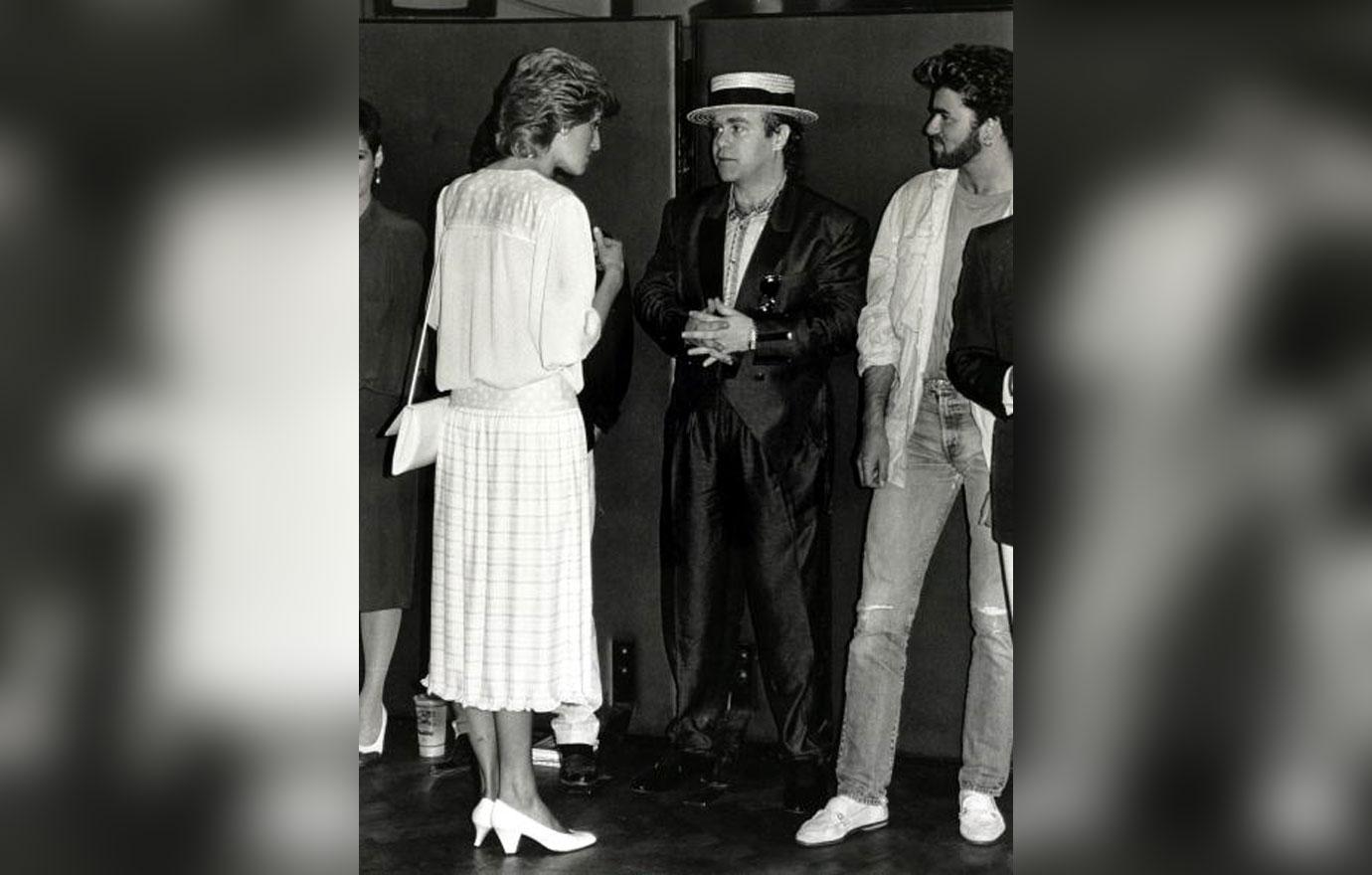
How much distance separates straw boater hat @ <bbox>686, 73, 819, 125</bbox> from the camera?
130 inches

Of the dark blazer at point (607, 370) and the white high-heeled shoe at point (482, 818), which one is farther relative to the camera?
the dark blazer at point (607, 370)

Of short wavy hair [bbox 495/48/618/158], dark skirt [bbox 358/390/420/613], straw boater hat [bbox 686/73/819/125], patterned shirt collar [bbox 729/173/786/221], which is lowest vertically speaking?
dark skirt [bbox 358/390/420/613]

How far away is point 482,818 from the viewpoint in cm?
298

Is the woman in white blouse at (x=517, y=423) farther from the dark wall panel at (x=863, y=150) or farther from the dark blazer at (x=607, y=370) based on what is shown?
the dark wall panel at (x=863, y=150)

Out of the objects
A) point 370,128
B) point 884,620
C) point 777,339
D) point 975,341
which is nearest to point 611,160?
point 370,128

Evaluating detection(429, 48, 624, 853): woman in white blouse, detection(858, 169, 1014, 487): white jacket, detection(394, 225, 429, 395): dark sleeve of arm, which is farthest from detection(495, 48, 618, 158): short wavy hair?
detection(858, 169, 1014, 487): white jacket

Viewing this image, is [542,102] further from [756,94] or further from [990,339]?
[990,339]

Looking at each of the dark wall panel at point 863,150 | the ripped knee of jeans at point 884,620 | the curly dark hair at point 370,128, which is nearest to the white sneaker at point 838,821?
the ripped knee of jeans at point 884,620

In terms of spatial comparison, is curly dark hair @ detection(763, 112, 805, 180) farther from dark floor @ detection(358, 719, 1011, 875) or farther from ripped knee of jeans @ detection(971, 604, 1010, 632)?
dark floor @ detection(358, 719, 1011, 875)

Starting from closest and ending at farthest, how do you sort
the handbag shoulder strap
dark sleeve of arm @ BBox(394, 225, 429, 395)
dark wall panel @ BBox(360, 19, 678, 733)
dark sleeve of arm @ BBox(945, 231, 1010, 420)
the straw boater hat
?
1. dark sleeve of arm @ BBox(945, 231, 1010, 420)
2. the handbag shoulder strap
3. the straw boater hat
4. dark sleeve of arm @ BBox(394, 225, 429, 395)
5. dark wall panel @ BBox(360, 19, 678, 733)

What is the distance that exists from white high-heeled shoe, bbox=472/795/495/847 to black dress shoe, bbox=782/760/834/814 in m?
0.65

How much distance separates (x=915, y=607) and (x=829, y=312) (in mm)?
637

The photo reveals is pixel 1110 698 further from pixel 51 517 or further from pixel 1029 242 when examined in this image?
pixel 51 517

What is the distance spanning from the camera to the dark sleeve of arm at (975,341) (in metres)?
2.67
